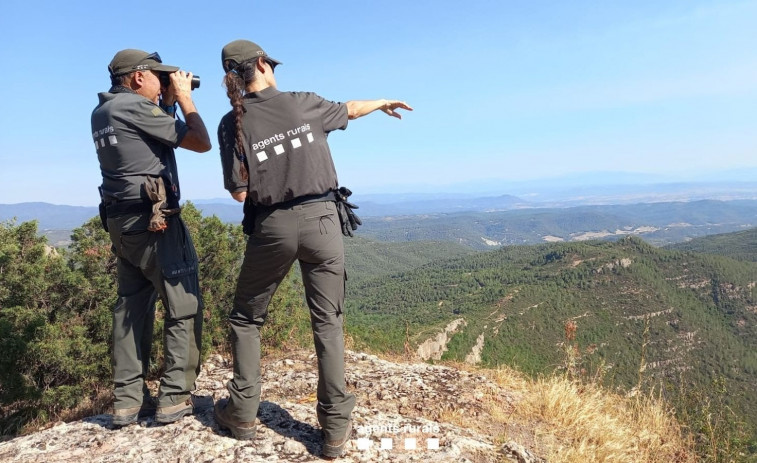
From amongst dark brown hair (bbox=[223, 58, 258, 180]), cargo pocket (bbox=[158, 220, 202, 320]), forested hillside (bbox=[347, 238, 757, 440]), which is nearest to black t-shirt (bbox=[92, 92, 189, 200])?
cargo pocket (bbox=[158, 220, 202, 320])

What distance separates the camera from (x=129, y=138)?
2.97m

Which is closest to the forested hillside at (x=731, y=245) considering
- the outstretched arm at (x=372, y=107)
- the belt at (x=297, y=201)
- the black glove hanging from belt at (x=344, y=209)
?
the outstretched arm at (x=372, y=107)

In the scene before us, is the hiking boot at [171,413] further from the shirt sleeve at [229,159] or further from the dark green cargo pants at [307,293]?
the shirt sleeve at [229,159]

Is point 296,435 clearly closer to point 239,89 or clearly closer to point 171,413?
point 171,413

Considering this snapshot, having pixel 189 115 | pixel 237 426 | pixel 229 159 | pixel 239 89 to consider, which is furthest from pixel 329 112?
pixel 237 426

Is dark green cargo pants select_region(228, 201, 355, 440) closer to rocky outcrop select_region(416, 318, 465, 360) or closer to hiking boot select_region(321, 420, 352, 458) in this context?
hiking boot select_region(321, 420, 352, 458)

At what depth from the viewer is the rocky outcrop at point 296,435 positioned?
2861 mm

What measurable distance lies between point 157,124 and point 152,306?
4.79 feet

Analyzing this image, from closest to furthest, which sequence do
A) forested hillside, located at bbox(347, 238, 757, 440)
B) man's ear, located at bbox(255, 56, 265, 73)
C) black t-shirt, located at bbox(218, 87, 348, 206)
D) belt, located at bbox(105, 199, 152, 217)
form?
1. black t-shirt, located at bbox(218, 87, 348, 206)
2. man's ear, located at bbox(255, 56, 265, 73)
3. belt, located at bbox(105, 199, 152, 217)
4. forested hillside, located at bbox(347, 238, 757, 440)

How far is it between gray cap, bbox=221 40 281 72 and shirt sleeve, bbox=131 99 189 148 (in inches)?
23.0

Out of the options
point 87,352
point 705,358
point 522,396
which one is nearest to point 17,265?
point 87,352

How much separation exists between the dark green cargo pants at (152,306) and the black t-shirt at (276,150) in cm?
80

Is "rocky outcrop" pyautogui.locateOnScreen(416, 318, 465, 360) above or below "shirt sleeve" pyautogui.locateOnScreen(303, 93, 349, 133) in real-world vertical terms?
below

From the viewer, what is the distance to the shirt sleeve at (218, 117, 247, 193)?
2.65 metres
